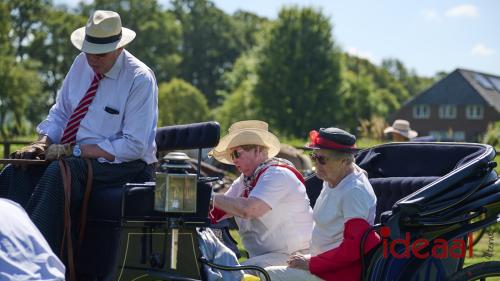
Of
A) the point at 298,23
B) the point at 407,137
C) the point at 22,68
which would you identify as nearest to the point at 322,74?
the point at 298,23

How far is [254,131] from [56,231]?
1.27 m

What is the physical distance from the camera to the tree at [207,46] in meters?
75.8

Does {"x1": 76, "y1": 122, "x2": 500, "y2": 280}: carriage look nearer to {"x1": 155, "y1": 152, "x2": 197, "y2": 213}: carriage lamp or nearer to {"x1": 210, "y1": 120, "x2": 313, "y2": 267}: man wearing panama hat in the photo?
{"x1": 155, "y1": 152, "x2": 197, "y2": 213}: carriage lamp

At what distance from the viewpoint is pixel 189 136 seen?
476 centimetres

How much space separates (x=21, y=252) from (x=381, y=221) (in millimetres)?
1926

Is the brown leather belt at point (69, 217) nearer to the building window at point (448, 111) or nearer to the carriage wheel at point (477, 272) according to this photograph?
the carriage wheel at point (477, 272)

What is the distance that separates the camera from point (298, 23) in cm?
5591

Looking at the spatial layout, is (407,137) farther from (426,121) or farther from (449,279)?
(426,121)

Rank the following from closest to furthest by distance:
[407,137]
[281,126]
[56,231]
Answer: [56,231] → [407,137] → [281,126]

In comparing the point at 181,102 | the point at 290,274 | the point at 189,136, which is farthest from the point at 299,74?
the point at 290,274

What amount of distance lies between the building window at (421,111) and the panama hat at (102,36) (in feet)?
238

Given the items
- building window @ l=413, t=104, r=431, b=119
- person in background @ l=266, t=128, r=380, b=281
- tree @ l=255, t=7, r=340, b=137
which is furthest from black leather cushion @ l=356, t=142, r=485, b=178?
building window @ l=413, t=104, r=431, b=119

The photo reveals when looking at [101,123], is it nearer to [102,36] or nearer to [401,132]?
[102,36]

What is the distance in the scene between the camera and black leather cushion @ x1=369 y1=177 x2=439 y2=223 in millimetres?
4664
